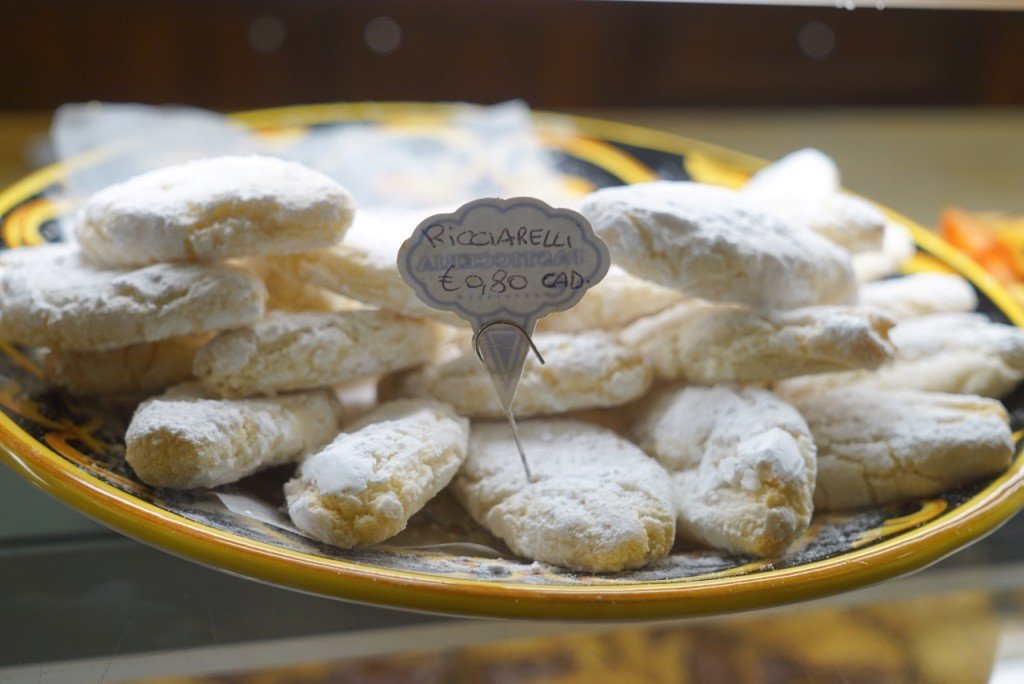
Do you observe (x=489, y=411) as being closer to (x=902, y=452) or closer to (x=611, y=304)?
(x=611, y=304)

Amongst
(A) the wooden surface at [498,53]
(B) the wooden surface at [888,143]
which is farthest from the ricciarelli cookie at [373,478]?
(A) the wooden surface at [498,53]

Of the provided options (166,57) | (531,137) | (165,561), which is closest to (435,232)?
(165,561)

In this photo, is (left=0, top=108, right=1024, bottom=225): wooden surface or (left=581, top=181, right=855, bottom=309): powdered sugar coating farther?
(left=0, top=108, right=1024, bottom=225): wooden surface

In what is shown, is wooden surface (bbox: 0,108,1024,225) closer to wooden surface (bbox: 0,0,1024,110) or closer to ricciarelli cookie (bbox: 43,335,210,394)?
wooden surface (bbox: 0,0,1024,110)

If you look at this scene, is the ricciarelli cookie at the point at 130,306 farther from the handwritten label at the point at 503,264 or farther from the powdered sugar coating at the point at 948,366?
the powdered sugar coating at the point at 948,366

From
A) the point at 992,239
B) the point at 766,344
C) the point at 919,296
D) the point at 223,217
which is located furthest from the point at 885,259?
the point at 223,217

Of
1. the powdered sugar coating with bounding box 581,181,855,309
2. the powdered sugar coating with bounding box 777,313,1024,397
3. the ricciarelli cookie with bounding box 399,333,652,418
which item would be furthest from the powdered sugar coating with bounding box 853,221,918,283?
the ricciarelli cookie with bounding box 399,333,652,418

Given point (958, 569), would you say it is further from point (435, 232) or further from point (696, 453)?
point (435, 232)
